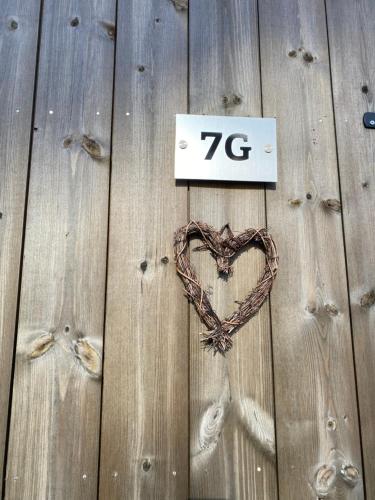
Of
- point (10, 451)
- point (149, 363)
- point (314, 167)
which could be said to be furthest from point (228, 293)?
point (10, 451)

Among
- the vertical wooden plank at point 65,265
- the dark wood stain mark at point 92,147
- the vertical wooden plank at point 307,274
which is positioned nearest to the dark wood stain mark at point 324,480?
the vertical wooden plank at point 307,274

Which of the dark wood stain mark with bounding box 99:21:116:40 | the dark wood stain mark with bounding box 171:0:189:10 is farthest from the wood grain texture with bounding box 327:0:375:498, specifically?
the dark wood stain mark with bounding box 99:21:116:40

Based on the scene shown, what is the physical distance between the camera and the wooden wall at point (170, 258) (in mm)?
804

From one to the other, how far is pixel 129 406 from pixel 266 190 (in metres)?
0.50

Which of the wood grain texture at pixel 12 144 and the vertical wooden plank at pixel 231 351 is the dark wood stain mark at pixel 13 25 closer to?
the wood grain texture at pixel 12 144

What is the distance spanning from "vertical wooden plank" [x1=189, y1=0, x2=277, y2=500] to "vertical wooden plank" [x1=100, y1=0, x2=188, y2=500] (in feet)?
0.09

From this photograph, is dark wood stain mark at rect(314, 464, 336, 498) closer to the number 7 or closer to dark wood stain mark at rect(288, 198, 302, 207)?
dark wood stain mark at rect(288, 198, 302, 207)

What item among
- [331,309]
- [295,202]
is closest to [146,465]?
[331,309]

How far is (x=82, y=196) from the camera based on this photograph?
887 millimetres

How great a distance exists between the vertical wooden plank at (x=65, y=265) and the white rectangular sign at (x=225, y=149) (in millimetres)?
159

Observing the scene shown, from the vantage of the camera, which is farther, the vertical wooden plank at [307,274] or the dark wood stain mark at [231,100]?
the dark wood stain mark at [231,100]

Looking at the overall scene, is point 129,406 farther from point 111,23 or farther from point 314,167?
point 111,23

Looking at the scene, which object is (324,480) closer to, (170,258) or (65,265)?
(170,258)

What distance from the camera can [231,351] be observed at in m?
0.84
